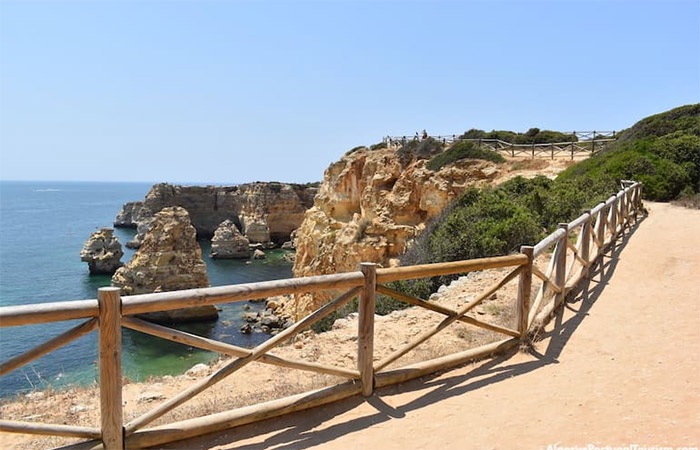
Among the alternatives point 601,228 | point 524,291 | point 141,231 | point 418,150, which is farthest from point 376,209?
point 141,231

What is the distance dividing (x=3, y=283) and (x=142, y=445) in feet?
152

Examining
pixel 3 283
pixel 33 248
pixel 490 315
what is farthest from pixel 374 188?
pixel 33 248

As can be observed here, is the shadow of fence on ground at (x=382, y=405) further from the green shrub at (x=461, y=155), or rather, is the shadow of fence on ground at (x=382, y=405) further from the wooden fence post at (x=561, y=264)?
the green shrub at (x=461, y=155)

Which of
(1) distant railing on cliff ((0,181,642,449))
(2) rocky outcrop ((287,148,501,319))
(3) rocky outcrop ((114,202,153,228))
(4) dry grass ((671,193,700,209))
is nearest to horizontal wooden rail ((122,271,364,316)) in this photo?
(1) distant railing on cliff ((0,181,642,449))

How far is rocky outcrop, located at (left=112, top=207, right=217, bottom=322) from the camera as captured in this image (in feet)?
101

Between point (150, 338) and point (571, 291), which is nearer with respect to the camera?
point (571, 291)

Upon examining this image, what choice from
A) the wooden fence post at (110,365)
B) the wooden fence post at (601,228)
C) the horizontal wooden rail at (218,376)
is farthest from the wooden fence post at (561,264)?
the wooden fence post at (110,365)

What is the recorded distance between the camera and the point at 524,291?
6168 millimetres

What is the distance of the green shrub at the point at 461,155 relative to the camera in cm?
2734

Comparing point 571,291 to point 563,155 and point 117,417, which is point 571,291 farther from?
point 563,155

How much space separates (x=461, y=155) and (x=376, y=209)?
5.95m

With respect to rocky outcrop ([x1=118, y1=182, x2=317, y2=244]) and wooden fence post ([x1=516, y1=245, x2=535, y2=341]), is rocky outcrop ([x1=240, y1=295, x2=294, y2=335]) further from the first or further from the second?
rocky outcrop ([x1=118, y1=182, x2=317, y2=244])

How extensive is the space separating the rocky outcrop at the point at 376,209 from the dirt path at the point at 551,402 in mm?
17305

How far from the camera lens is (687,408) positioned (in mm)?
4500
